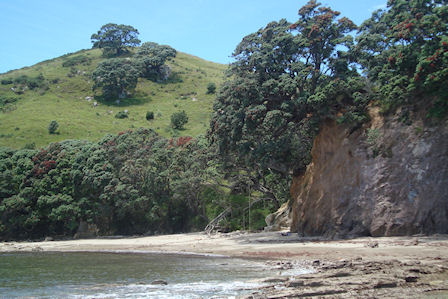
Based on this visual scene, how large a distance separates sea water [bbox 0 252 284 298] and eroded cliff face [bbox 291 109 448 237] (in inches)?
305

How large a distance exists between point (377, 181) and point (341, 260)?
846 cm

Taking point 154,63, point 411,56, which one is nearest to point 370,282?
point 411,56

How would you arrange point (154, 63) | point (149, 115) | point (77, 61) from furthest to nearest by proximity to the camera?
point (77, 61), point (154, 63), point (149, 115)

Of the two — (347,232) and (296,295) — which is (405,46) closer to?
(347,232)

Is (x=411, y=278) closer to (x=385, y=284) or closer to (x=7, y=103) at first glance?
(x=385, y=284)

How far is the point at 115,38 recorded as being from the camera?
396ft

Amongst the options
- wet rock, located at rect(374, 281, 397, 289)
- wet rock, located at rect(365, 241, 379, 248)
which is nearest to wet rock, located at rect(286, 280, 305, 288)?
wet rock, located at rect(374, 281, 397, 289)

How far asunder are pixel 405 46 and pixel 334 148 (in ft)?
24.0

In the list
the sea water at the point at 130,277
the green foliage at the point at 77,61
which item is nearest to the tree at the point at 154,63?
the green foliage at the point at 77,61

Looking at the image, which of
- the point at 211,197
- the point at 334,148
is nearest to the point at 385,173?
the point at 334,148

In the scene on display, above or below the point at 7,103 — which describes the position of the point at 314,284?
below

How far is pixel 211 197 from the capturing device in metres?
40.2

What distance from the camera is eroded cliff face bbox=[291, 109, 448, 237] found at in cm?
2098

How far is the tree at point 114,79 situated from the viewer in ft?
290
